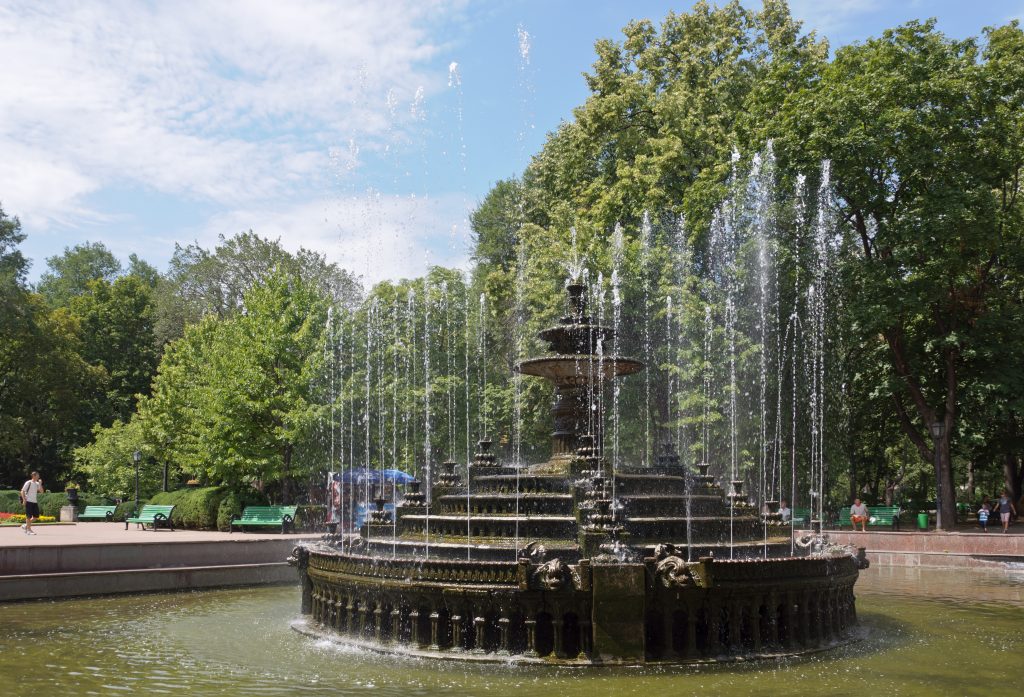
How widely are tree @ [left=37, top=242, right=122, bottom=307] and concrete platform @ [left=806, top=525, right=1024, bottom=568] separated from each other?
70.9m

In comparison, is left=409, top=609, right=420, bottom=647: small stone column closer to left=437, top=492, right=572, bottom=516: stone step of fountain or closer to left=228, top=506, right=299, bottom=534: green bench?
left=437, top=492, right=572, bottom=516: stone step of fountain

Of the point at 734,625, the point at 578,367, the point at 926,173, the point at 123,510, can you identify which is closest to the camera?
the point at 734,625

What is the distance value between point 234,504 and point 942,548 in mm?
21229

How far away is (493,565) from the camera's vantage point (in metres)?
11.4

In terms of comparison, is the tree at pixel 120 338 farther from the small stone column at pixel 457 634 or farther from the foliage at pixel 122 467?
the small stone column at pixel 457 634

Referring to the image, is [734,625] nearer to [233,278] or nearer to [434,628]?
[434,628]

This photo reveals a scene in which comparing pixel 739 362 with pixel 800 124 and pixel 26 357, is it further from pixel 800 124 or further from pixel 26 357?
pixel 26 357

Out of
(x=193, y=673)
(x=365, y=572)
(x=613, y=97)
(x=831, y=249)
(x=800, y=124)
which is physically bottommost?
(x=193, y=673)

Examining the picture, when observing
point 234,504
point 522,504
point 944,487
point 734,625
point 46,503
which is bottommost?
point 46,503

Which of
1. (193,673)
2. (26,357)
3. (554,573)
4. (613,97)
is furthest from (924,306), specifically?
(26,357)

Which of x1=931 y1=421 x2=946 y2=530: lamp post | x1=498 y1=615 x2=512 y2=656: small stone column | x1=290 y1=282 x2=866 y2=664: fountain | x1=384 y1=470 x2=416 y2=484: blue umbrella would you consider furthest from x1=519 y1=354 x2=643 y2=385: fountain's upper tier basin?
x1=931 y1=421 x2=946 y2=530: lamp post

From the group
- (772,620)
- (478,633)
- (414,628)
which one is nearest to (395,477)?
(414,628)

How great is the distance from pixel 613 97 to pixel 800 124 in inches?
376

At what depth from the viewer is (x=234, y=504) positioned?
31.0 m
